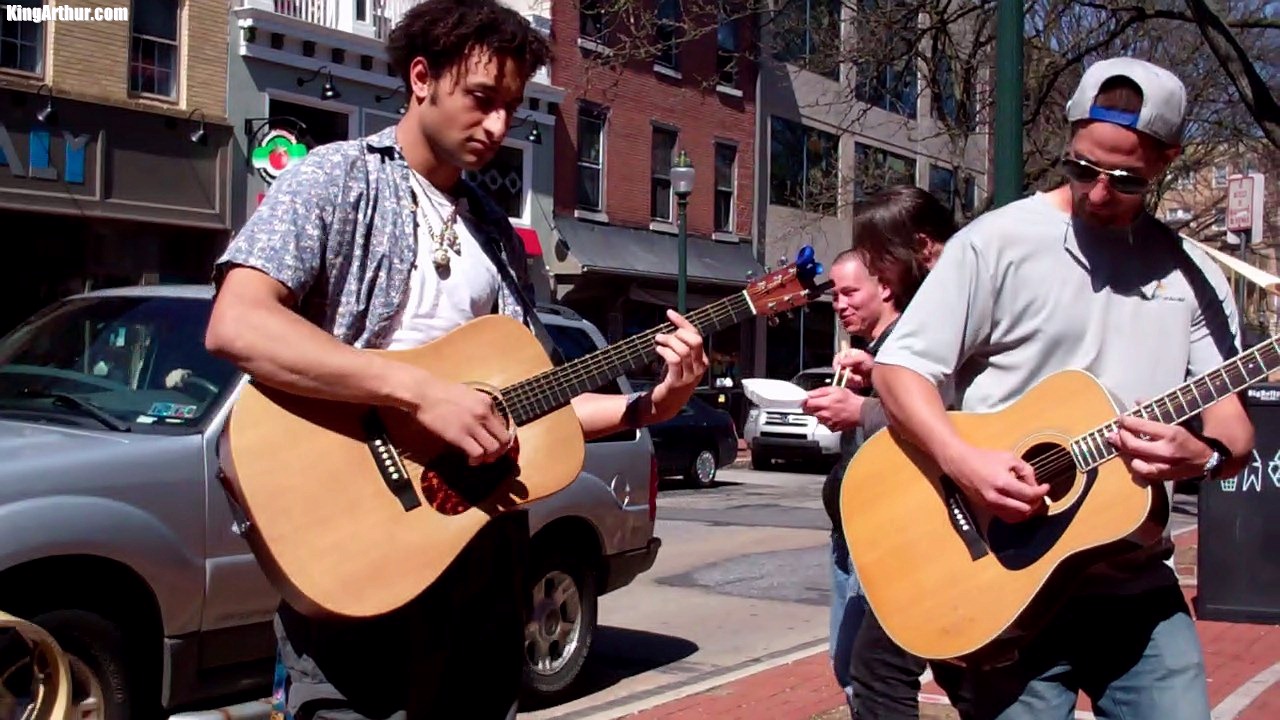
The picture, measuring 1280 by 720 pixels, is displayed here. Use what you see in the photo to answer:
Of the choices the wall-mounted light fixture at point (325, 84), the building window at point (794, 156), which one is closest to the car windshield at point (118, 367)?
the wall-mounted light fixture at point (325, 84)

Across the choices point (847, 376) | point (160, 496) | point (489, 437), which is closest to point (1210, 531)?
point (847, 376)

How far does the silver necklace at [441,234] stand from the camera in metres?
2.70

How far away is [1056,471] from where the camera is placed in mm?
2768

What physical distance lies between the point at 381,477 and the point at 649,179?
2494 centimetres

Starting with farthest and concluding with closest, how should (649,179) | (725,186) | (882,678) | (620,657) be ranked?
1. (725,186)
2. (649,179)
3. (620,657)
4. (882,678)

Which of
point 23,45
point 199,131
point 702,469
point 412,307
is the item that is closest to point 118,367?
point 412,307

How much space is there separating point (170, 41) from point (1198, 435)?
57.9 feet

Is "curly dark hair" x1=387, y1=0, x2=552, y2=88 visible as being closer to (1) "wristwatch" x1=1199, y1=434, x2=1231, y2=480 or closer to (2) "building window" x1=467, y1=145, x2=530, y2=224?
(1) "wristwatch" x1=1199, y1=434, x2=1231, y2=480

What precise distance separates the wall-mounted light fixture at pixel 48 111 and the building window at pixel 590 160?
10452 mm

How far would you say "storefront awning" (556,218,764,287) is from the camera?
2497cm

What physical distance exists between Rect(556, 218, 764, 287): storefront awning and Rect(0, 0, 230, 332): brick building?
7.27 m

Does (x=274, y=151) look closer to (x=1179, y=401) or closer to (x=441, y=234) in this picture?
(x=441, y=234)

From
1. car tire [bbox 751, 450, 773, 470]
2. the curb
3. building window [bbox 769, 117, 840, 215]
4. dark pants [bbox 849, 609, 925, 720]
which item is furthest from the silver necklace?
building window [bbox 769, 117, 840, 215]

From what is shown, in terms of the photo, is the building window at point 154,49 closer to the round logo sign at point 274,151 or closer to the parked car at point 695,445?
the round logo sign at point 274,151
